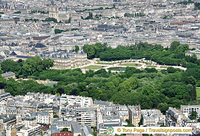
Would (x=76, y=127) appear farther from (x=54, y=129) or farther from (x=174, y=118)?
(x=174, y=118)

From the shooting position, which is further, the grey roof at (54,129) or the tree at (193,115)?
the tree at (193,115)

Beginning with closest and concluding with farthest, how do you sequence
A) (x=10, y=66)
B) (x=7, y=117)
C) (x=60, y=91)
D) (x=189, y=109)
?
(x=189, y=109) < (x=7, y=117) < (x=60, y=91) < (x=10, y=66)

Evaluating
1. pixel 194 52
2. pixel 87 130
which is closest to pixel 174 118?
pixel 87 130

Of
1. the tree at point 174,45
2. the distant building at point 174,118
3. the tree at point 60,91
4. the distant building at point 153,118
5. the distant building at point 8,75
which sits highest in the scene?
the distant building at point 174,118

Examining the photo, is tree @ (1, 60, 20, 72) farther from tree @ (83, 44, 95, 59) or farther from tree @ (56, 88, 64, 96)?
tree @ (56, 88, 64, 96)

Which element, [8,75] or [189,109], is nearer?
[189,109]

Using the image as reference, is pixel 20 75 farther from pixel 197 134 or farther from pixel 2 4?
pixel 2 4

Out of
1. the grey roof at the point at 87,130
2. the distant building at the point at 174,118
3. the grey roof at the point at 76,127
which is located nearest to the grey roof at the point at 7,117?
the grey roof at the point at 76,127

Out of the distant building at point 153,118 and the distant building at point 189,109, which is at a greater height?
the distant building at point 189,109

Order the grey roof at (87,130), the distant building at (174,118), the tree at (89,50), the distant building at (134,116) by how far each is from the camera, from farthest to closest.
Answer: the tree at (89,50) < the distant building at (134,116) < the distant building at (174,118) < the grey roof at (87,130)

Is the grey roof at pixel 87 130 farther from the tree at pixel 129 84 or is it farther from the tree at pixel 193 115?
the tree at pixel 129 84

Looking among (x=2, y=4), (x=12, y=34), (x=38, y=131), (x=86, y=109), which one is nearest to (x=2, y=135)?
(x=38, y=131)
